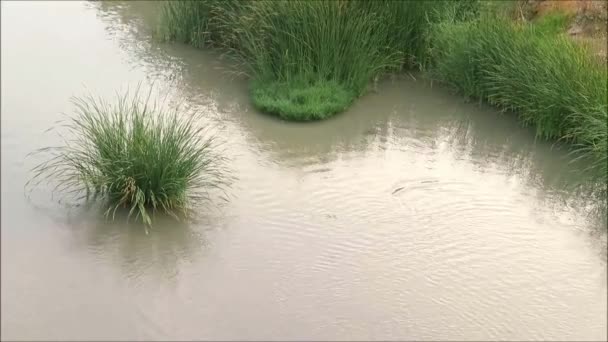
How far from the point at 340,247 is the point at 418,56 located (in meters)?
4.08

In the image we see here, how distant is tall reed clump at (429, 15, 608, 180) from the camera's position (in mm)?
7223

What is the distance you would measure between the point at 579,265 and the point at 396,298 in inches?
58.9

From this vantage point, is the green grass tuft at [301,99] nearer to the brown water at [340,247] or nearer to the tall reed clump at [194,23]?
the brown water at [340,247]

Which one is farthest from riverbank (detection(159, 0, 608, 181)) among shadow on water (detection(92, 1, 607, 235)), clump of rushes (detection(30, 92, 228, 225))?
clump of rushes (detection(30, 92, 228, 225))

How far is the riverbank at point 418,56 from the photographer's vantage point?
7547 millimetres

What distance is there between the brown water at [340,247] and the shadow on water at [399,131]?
0.03 meters

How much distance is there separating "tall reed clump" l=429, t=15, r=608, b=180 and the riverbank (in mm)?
11

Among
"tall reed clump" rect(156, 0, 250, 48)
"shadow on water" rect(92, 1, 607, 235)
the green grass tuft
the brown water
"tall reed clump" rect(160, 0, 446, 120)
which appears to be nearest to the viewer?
the brown water

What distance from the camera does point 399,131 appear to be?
800 cm

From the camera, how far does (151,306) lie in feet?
16.5

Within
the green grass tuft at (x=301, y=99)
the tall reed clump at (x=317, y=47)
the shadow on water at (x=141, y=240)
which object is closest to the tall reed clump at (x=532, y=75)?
the tall reed clump at (x=317, y=47)

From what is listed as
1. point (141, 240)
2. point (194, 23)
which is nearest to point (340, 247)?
point (141, 240)

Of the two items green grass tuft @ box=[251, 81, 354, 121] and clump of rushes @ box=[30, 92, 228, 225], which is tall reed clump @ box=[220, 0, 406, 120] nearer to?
green grass tuft @ box=[251, 81, 354, 121]

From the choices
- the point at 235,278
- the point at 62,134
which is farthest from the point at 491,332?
the point at 62,134
